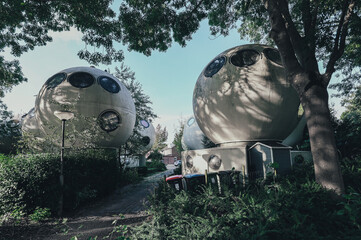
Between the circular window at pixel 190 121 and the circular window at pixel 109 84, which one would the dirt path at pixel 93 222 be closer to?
the circular window at pixel 109 84

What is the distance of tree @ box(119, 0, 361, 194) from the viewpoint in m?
5.25

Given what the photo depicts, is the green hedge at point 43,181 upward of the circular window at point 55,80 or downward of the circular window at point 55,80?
downward

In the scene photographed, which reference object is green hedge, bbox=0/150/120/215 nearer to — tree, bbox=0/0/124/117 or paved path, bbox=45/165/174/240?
paved path, bbox=45/165/174/240

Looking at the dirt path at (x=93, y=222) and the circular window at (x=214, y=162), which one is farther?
the circular window at (x=214, y=162)

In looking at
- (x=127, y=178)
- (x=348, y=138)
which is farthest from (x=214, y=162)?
(x=348, y=138)

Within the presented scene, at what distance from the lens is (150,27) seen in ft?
28.5

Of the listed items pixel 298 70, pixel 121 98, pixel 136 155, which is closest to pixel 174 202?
pixel 298 70

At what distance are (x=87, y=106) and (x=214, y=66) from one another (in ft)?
24.4

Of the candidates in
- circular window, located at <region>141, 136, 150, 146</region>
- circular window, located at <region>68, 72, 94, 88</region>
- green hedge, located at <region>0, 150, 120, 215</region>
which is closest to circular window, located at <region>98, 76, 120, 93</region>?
circular window, located at <region>68, 72, 94, 88</region>

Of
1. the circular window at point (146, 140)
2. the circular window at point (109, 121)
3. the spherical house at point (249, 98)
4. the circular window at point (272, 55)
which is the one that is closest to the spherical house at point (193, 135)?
the circular window at point (146, 140)

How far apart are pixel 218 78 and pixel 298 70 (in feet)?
15.3

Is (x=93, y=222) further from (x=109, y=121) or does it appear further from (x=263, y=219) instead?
(x=109, y=121)

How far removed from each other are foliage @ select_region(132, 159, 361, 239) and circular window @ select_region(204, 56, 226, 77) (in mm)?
6995

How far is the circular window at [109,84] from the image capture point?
1248 cm
